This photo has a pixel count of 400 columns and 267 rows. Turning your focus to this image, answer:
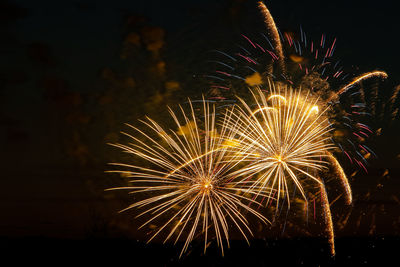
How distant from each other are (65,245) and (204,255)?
25.2m

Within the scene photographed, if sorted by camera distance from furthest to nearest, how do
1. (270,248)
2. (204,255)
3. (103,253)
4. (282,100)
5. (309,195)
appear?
(270,248), (204,255), (103,253), (309,195), (282,100)

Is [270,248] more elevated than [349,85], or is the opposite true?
[270,248]

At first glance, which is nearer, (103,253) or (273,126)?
(273,126)

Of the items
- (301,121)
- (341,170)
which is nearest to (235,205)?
(301,121)

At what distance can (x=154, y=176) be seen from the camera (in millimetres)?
10469

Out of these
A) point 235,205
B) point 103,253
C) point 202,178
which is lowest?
point 235,205

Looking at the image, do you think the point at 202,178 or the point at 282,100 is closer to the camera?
the point at 202,178

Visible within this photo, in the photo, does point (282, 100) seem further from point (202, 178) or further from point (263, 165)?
point (202, 178)

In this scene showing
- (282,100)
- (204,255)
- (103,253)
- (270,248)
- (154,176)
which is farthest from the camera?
(270,248)

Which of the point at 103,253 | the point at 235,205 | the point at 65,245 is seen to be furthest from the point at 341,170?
the point at 65,245

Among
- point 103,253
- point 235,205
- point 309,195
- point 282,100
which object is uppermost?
point 103,253

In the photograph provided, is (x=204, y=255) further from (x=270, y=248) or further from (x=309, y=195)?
(x=309, y=195)

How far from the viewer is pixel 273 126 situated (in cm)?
1146

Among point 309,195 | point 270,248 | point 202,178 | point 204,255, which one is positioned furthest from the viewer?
point 270,248
